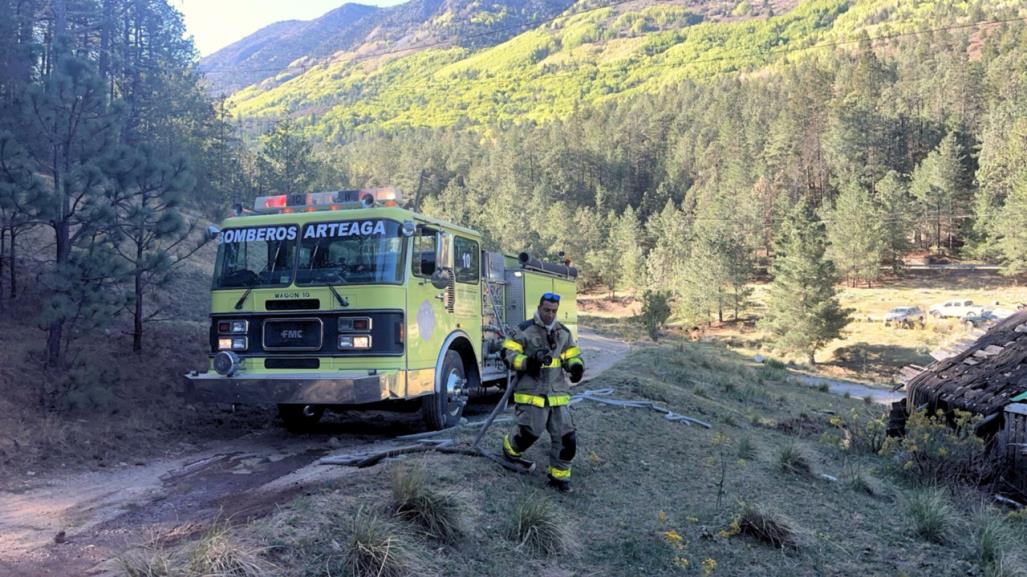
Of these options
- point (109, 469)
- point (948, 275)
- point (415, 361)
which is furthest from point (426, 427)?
point (948, 275)

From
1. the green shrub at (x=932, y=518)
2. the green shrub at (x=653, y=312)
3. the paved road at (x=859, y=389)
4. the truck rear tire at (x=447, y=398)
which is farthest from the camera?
the green shrub at (x=653, y=312)

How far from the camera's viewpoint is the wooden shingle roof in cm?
1120

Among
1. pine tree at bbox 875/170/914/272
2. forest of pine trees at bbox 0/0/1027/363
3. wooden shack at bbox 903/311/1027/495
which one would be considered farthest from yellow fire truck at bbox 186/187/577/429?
pine tree at bbox 875/170/914/272

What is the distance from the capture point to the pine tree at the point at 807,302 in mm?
45031

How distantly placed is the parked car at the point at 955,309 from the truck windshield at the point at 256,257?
54234 millimetres

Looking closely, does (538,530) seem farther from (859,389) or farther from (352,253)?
(859,389)

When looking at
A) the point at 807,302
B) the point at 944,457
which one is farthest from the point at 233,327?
the point at 807,302

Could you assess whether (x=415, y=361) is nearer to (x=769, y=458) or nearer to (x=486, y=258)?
(x=486, y=258)

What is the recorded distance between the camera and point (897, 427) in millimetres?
13523

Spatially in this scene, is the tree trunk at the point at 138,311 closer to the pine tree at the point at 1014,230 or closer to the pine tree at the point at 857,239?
the pine tree at the point at 857,239

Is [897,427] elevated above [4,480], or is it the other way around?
[4,480]

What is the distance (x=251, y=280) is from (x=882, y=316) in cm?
5516

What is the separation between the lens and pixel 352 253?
827 centimetres

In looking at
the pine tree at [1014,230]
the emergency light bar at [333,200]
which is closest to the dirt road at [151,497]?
the emergency light bar at [333,200]
